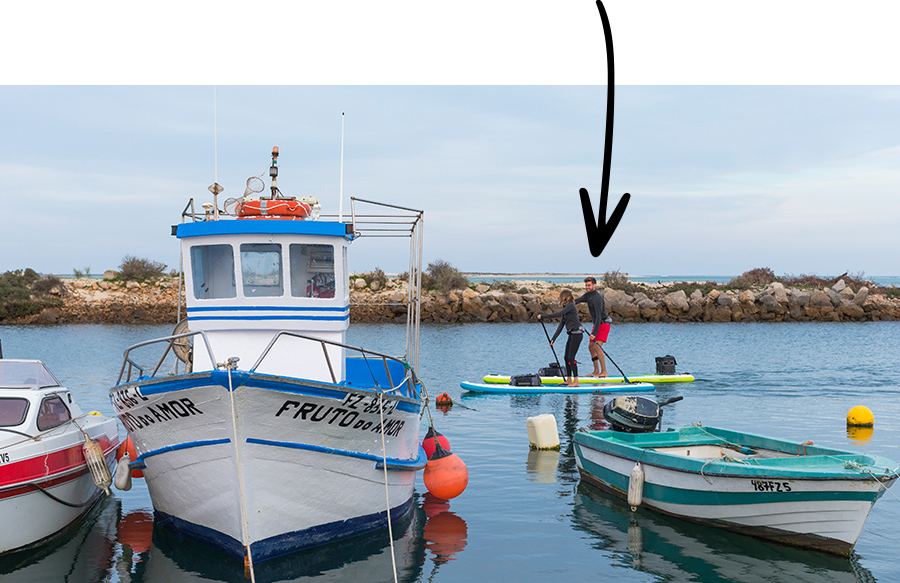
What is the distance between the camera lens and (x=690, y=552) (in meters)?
8.87

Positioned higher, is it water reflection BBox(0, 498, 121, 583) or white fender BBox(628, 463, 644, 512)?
white fender BBox(628, 463, 644, 512)

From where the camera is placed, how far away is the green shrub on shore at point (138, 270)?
209 feet

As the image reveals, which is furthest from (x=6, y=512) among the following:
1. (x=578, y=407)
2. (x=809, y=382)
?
(x=809, y=382)

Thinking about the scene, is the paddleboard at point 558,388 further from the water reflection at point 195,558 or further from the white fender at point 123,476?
the white fender at point 123,476

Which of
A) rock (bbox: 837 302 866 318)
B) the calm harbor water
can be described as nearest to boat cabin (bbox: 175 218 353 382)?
the calm harbor water

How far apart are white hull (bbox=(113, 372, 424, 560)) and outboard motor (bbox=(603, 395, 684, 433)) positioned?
4.30m

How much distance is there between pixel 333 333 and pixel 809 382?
18.8 meters

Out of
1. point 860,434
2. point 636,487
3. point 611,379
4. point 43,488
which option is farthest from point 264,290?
point 611,379

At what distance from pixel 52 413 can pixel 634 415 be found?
8716mm

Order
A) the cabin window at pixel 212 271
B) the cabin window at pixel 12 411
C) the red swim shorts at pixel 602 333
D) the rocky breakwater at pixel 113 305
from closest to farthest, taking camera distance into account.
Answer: the cabin window at pixel 12 411, the cabin window at pixel 212 271, the red swim shorts at pixel 602 333, the rocky breakwater at pixel 113 305

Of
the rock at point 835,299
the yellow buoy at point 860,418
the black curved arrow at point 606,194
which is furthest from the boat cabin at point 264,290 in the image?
the rock at point 835,299

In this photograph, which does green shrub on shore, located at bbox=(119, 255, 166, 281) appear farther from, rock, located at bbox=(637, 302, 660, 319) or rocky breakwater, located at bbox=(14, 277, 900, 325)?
rock, located at bbox=(637, 302, 660, 319)

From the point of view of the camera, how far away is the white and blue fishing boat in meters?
7.91

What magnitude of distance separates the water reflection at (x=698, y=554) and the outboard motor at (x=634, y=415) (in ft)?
5.68
